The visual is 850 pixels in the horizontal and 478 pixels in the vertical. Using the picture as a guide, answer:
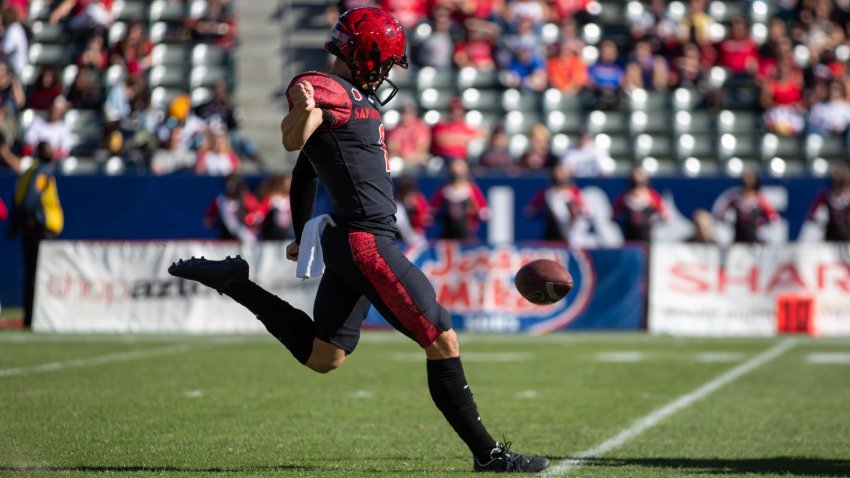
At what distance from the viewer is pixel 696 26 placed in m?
21.0

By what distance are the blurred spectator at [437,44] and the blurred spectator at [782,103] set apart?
4832 millimetres

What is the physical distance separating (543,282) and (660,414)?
264 centimetres

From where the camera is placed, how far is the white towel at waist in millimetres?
5637

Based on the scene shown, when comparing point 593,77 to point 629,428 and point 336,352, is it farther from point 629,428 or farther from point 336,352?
point 336,352

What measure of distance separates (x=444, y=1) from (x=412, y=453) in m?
14.7

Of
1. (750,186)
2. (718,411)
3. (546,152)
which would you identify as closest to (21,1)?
(546,152)

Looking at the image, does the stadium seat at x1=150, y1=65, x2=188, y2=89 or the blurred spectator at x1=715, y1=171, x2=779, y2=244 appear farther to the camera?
the stadium seat at x1=150, y1=65, x2=188, y2=89

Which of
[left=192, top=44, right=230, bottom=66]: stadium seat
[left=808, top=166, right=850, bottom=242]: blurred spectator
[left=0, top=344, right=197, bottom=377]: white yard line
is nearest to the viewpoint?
[left=0, top=344, right=197, bottom=377]: white yard line

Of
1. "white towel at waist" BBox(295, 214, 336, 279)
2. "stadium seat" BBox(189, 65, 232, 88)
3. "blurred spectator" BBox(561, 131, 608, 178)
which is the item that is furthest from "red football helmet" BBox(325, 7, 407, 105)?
"stadium seat" BBox(189, 65, 232, 88)

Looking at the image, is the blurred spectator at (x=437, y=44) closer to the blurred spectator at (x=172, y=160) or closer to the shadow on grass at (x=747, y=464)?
the blurred spectator at (x=172, y=160)

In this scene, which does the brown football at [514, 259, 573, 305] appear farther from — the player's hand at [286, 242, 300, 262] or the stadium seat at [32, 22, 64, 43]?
the stadium seat at [32, 22, 64, 43]

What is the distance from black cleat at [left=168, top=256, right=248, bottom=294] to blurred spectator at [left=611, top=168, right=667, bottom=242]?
1128 centimetres

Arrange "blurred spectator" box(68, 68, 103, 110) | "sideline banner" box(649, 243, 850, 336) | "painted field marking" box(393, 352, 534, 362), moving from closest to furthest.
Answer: "painted field marking" box(393, 352, 534, 362)
"sideline banner" box(649, 243, 850, 336)
"blurred spectator" box(68, 68, 103, 110)

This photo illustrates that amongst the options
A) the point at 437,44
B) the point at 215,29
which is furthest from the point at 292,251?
the point at 215,29
